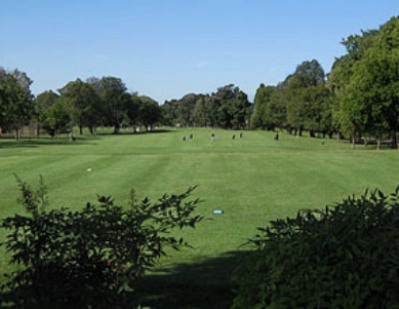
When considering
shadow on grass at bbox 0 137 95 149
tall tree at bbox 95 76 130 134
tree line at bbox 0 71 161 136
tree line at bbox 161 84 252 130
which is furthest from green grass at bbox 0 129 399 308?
tree line at bbox 161 84 252 130

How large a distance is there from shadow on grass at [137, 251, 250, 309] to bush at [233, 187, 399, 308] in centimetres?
174

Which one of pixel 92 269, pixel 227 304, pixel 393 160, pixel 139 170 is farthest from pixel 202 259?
pixel 393 160

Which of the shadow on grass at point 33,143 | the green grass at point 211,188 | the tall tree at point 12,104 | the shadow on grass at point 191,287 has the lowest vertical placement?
the shadow on grass at point 33,143

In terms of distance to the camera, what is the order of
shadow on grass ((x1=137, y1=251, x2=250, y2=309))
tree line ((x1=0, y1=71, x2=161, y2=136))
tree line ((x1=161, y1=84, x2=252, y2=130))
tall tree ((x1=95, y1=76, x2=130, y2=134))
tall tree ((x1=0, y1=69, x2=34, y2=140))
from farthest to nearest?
tree line ((x1=161, y1=84, x2=252, y2=130)), tall tree ((x1=95, y1=76, x2=130, y2=134)), tree line ((x1=0, y1=71, x2=161, y2=136)), tall tree ((x1=0, y1=69, x2=34, y2=140)), shadow on grass ((x1=137, y1=251, x2=250, y2=309))

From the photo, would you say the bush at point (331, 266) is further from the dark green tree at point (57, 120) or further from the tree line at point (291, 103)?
the dark green tree at point (57, 120)

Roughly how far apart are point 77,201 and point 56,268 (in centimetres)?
1154

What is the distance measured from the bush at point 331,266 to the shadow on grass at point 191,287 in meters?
1.74

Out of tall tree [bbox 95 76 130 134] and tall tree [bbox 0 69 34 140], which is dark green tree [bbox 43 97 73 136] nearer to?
tall tree [bbox 0 69 34 140]

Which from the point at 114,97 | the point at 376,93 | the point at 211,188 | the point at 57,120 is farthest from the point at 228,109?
the point at 211,188

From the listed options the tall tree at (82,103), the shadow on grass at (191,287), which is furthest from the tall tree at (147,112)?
the shadow on grass at (191,287)

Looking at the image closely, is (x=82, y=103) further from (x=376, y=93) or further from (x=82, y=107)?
(x=376, y=93)

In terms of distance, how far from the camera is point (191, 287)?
21.8 feet

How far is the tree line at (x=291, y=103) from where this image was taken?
4869cm

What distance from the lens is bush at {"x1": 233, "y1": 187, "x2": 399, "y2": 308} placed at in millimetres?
3146
